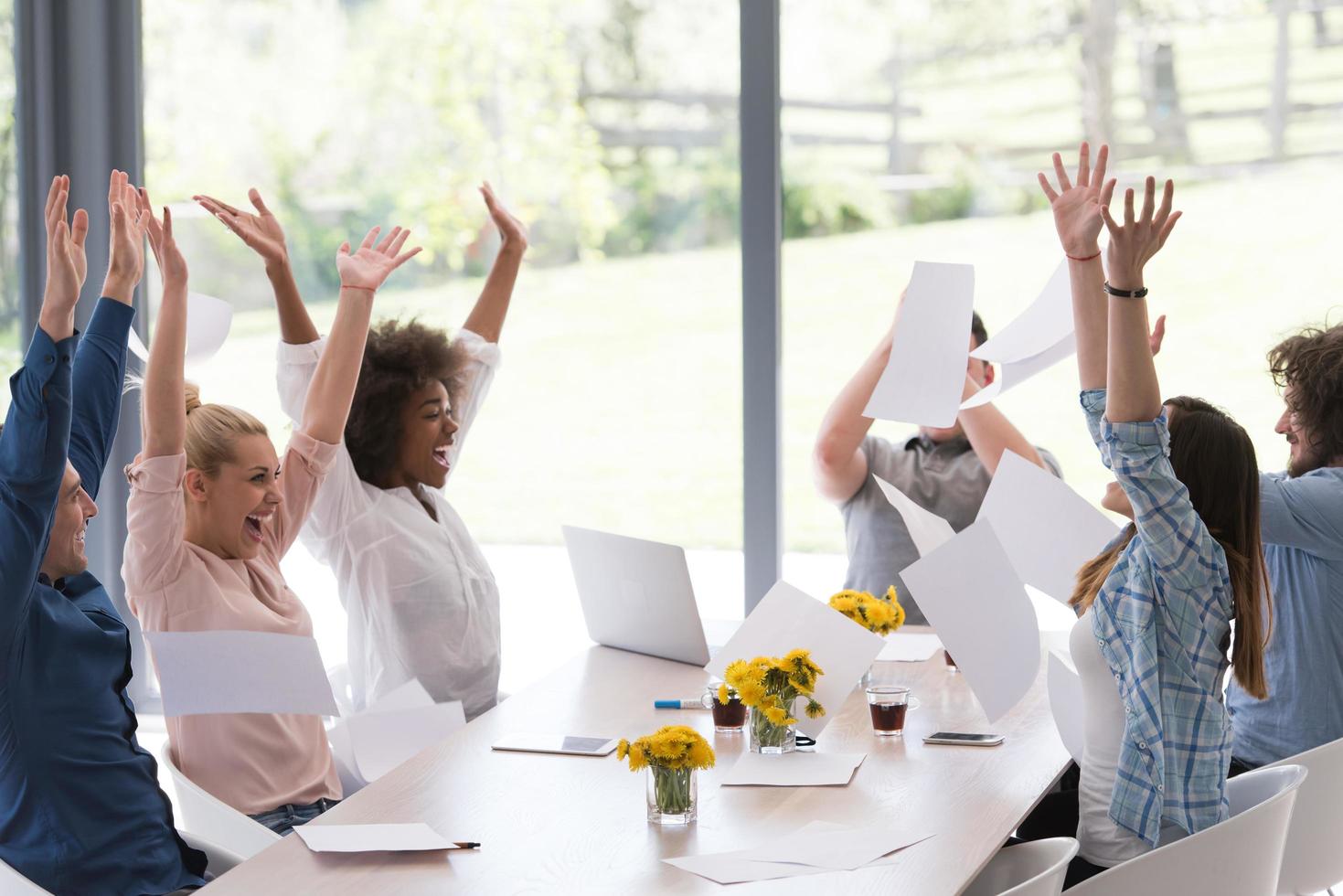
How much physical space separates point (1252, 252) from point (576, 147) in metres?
1.99

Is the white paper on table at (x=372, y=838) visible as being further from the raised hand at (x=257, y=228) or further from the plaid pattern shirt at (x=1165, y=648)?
the raised hand at (x=257, y=228)

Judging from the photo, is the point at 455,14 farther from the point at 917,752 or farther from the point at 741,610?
the point at 917,752

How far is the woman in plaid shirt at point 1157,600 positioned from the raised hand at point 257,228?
65.1 inches

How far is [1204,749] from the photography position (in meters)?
2.05

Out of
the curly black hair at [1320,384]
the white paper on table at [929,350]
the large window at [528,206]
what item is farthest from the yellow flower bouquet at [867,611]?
the large window at [528,206]

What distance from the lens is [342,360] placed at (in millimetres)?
2779

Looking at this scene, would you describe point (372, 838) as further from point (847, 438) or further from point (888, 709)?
point (847, 438)

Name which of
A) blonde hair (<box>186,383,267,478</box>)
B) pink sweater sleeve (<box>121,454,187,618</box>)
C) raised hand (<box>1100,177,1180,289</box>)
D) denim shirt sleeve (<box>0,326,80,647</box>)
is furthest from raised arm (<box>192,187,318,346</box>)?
→ raised hand (<box>1100,177,1180,289</box>)

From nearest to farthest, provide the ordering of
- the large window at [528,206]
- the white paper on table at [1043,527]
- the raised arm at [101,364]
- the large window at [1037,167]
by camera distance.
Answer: the raised arm at [101,364]
the white paper on table at [1043,527]
the large window at [1037,167]
the large window at [528,206]

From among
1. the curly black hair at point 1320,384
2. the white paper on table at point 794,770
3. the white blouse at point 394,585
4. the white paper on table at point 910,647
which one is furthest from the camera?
the white paper on table at point 910,647

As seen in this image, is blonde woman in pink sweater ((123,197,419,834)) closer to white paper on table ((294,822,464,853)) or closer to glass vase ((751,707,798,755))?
white paper on table ((294,822,464,853))

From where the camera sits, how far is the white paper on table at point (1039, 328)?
2.70m

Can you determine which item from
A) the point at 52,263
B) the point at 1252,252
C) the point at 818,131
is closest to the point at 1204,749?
the point at 52,263

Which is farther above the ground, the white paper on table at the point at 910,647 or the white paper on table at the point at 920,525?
the white paper on table at the point at 920,525
